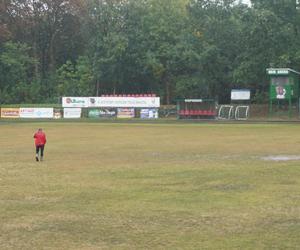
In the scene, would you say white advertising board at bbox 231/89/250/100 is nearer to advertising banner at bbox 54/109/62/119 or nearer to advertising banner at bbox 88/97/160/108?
advertising banner at bbox 88/97/160/108

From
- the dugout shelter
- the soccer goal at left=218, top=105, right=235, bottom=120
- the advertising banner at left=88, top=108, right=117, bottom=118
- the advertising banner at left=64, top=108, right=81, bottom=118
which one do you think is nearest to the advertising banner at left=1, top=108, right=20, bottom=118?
the advertising banner at left=64, top=108, right=81, bottom=118

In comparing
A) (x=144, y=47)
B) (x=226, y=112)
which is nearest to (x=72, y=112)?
(x=144, y=47)

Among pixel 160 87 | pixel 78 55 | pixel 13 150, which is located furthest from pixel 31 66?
pixel 13 150

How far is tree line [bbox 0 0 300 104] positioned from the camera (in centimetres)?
6981

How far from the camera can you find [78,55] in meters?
99.7

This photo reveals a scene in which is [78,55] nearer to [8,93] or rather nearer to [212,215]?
[8,93]

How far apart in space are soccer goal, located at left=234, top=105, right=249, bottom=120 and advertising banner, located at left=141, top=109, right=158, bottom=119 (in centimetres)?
922

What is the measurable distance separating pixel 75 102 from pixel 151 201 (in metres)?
57.8

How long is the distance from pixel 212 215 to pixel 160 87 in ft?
248

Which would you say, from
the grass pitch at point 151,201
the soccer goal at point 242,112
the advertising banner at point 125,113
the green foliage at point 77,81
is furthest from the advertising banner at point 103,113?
the grass pitch at point 151,201

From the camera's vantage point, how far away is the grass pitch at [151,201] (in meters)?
10.1

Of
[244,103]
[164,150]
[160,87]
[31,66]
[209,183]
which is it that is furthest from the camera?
[31,66]

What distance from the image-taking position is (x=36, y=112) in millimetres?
69875

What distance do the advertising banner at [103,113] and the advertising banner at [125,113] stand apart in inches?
23.0
